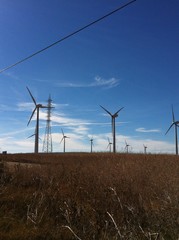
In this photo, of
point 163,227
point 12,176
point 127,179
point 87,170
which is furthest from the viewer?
point 87,170

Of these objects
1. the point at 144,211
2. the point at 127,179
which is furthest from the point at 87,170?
the point at 144,211

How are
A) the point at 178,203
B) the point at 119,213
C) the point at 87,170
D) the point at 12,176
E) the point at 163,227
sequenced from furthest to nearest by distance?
the point at 87,170
the point at 12,176
the point at 119,213
the point at 178,203
the point at 163,227

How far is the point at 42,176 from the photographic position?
17.2 metres

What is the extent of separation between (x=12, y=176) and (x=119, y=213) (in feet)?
20.7

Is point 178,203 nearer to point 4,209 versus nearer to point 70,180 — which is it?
point 4,209

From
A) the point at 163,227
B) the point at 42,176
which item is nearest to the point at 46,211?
the point at 163,227

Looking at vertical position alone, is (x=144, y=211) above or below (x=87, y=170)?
below

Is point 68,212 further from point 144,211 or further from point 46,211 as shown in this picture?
point 144,211

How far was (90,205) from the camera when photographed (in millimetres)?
12555

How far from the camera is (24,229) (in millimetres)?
10094

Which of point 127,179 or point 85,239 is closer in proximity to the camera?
point 85,239

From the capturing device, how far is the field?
9992 mm

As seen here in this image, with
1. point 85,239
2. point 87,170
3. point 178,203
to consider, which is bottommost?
point 85,239

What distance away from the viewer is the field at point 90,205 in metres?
9.99
